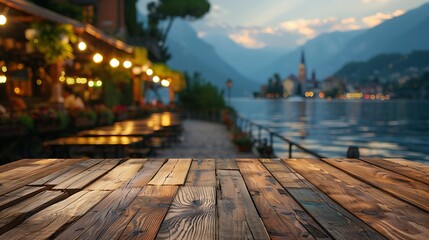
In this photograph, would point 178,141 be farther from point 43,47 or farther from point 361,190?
point 361,190

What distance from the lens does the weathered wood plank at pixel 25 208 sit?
198 cm

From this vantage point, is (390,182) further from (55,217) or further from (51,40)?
(51,40)

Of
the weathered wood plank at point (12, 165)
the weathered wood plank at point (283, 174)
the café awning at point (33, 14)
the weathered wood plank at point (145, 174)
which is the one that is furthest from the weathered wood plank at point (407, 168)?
the café awning at point (33, 14)

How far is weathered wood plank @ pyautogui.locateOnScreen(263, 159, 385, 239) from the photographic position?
6.10 feet

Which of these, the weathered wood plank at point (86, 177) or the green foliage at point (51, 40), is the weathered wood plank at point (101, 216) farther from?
the green foliage at point (51, 40)

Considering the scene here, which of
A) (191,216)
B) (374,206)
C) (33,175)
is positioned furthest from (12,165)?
(374,206)

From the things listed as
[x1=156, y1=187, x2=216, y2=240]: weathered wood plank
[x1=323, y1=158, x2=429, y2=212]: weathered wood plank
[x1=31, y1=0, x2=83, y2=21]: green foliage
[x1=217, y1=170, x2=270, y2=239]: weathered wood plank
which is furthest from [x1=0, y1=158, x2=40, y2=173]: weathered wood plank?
[x1=31, y1=0, x2=83, y2=21]: green foliage

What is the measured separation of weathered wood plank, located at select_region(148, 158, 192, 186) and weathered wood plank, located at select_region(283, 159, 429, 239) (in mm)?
930

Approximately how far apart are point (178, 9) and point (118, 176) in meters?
45.0

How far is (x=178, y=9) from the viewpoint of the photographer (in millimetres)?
46156

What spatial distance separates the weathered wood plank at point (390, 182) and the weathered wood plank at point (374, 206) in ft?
0.21

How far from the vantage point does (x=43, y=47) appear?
10.8 metres

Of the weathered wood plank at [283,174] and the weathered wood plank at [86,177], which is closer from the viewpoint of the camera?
the weathered wood plank at [86,177]

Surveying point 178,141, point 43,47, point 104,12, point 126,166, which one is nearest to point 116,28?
point 104,12
